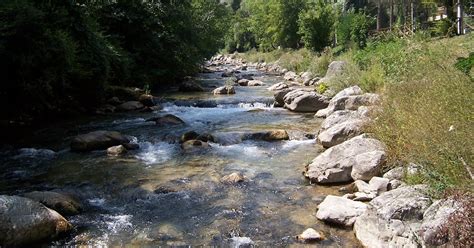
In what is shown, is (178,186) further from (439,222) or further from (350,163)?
(439,222)

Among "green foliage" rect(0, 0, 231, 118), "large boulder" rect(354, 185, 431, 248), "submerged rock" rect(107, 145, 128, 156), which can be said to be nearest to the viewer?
"large boulder" rect(354, 185, 431, 248)

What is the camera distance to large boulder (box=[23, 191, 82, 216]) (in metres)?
6.59

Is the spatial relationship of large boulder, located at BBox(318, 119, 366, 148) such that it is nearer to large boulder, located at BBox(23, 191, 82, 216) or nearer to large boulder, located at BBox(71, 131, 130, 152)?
large boulder, located at BBox(71, 131, 130, 152)

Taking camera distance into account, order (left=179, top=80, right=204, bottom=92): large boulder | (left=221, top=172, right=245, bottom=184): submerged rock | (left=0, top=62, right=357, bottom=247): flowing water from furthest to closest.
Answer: (left=179, top=80, right=204, bottom=92): large boulder → (left=221, top=172, right=245, bottom=184): submerged rock → (left=0, top=62, right=357, bottom=247): flowing water

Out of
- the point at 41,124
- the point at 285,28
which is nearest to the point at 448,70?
the point at 41,124

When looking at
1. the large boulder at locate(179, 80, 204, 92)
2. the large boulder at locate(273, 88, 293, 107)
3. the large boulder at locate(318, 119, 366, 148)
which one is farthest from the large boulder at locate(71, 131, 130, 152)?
the large boulder at locate(179, 80, 204, 92)

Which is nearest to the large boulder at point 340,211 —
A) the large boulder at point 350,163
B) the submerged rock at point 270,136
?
the large boulder at point 350,163

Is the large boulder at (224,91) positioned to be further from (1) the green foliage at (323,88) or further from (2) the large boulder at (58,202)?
(2) the large boulder at (58,202)

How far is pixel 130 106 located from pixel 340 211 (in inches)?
461

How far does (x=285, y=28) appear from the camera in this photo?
44.3 m

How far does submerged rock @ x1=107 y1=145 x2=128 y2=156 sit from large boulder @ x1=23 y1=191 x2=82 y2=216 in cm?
324

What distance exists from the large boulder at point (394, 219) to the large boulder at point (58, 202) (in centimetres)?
428

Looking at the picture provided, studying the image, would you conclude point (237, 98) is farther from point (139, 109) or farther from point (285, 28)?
point (285, 28)

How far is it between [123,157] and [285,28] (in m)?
36.7
